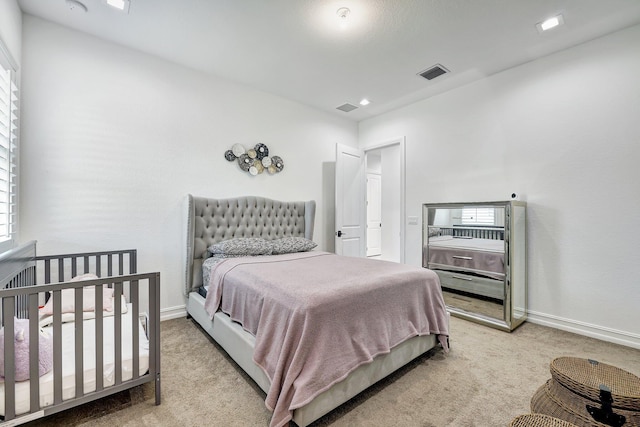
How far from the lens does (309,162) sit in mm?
4523

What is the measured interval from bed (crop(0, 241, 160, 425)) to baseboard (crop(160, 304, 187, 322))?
1068 millimetres

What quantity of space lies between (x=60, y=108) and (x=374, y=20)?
121 inches

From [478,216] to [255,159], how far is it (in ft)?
9.87

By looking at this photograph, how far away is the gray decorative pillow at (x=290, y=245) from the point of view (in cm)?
342

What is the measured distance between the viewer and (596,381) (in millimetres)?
1336

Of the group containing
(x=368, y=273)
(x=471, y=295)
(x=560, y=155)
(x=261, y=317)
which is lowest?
(x=471, y=295)

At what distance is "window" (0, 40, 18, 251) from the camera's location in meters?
2.00

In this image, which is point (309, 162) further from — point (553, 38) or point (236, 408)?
point (236, 408)

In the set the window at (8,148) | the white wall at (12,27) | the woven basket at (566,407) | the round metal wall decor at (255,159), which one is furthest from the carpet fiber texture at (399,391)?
the white wall at (12,27)

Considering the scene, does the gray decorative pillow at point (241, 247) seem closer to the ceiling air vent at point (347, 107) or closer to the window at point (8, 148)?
the window at point (8, 148)

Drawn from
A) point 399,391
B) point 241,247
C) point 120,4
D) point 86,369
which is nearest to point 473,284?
point 399,391

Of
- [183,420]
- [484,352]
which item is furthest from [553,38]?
[183,420]

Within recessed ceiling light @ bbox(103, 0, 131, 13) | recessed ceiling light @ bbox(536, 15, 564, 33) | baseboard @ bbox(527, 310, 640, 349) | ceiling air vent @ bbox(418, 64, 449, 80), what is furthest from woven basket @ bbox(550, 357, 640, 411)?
recessed ceiling light @ bbox(103, 0, 131, 13)

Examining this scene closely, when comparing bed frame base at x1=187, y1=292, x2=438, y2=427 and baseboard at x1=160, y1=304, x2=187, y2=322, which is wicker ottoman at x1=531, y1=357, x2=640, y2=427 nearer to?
bed frame base at x1=187, y1=292, x2=438, y2=427
